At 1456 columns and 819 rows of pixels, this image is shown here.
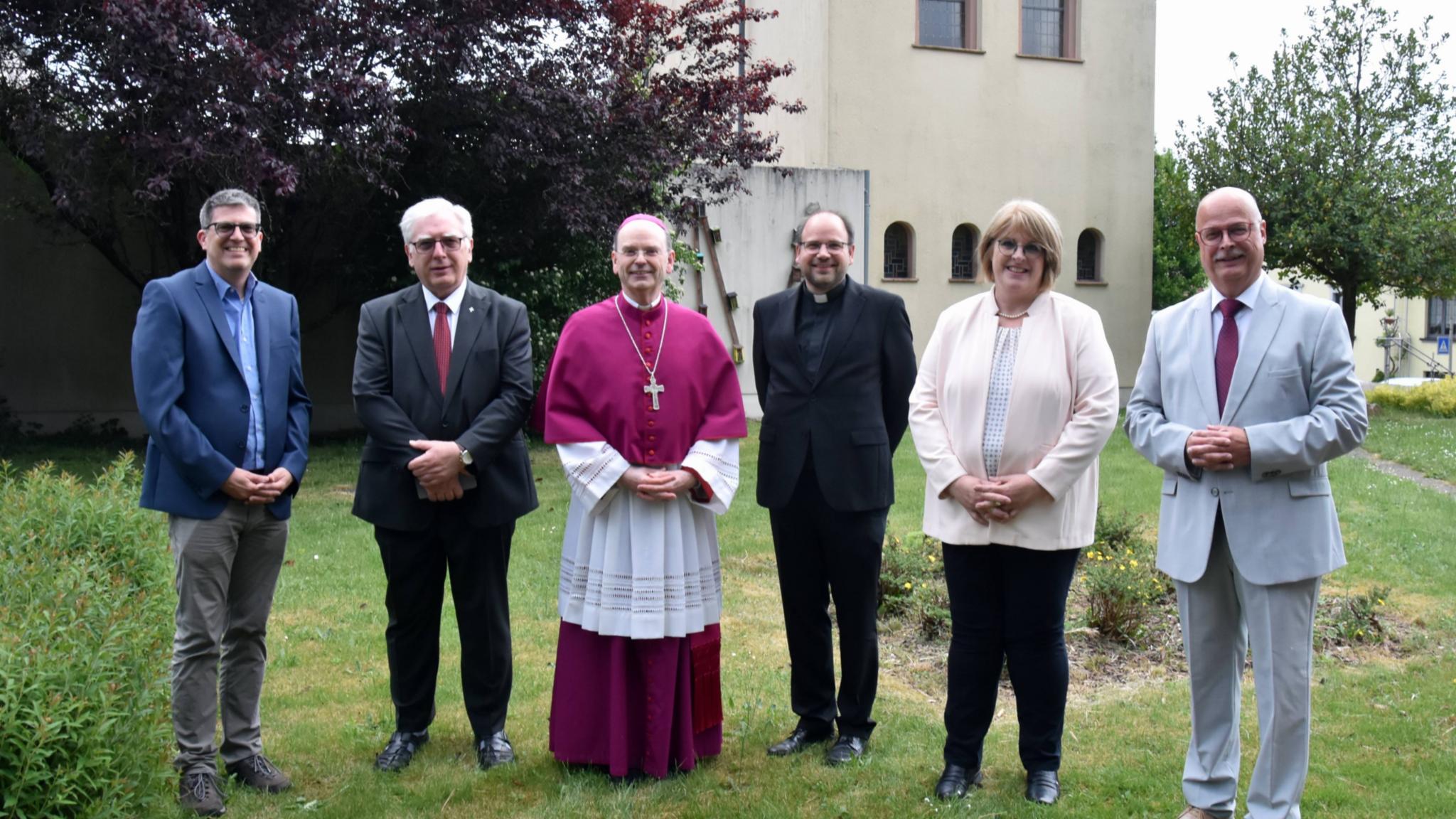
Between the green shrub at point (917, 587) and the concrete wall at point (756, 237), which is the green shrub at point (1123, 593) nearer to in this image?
the green shrub at point (917, 587)

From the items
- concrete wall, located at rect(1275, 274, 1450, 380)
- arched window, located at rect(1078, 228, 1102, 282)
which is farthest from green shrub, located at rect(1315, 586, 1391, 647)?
concrete wall, located at rect(1275, 274, 1450, 380)

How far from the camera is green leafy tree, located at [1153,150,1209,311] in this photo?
24641 mm

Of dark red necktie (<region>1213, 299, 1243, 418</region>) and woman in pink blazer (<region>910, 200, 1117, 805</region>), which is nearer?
dark red necktie (<region>1213, 299, 1243, 418</region>)

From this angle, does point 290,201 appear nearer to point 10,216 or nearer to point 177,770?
point 10,216

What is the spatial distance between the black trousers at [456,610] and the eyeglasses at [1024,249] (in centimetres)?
235

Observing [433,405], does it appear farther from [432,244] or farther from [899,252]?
[899,252]

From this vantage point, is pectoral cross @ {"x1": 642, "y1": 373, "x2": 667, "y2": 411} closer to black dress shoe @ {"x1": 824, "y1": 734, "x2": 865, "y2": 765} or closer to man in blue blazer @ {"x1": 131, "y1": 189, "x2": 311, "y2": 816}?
man in blue blazer @ {"x1": 131, "y1": 189, "x2": 311, "y2": 816}

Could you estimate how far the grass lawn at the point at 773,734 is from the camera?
14.7ft

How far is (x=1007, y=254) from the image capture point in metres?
4.48

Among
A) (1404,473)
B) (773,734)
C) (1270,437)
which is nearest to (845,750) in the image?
(773,734)

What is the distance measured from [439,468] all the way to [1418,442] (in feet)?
56.6

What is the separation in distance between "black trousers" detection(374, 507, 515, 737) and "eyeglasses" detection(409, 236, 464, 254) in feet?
3.56

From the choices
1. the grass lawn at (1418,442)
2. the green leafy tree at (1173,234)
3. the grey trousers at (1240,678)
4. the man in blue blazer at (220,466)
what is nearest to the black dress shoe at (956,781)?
the grey trousers at (1240,678)

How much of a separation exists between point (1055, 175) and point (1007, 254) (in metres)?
19.8
